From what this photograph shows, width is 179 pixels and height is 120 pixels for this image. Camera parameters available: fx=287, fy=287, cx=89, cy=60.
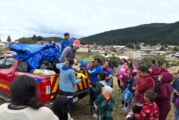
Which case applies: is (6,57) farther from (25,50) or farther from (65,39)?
(65,39)

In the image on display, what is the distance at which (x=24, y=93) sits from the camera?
90.0 inches

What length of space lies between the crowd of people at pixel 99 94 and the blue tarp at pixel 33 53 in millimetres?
511

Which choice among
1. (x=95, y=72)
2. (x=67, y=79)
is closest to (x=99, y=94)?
(x=67, y=79)

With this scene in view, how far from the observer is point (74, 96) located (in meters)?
7.34

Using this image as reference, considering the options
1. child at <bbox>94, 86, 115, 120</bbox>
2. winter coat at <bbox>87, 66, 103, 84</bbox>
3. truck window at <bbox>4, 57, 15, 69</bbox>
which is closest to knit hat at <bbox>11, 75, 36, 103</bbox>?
child at <bbox>94, 86, 115, 120</bbox>

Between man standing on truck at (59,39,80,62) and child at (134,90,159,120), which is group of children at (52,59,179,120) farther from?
man standing on truck at (59,39,80,62)

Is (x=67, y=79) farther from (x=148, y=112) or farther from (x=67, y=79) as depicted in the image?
(x=148, y=112)

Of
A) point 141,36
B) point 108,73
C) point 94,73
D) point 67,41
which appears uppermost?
A: point 67,41

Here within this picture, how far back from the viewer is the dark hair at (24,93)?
2.28 meters

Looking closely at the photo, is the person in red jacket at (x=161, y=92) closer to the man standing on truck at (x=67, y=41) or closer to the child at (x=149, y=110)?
the child at (x=149, y=110)

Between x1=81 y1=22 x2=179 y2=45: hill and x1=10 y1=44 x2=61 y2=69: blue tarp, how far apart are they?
114m

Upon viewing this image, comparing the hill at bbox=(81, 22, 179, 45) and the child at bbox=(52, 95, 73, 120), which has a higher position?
the child at bbox=(52, 95, 73, 120)

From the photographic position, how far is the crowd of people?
231cm

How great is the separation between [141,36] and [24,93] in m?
161
